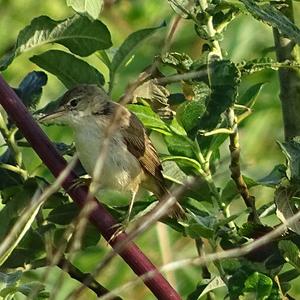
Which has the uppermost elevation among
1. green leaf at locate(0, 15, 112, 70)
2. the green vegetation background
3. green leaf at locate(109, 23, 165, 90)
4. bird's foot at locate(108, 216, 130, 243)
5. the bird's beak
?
green leaf at locate(0, 15, 112, 70)

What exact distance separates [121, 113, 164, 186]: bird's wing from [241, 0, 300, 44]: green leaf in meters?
0.56

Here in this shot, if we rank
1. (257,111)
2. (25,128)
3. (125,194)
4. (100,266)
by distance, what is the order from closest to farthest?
(100,266)
(25,128)
(125,194)
(257,111)

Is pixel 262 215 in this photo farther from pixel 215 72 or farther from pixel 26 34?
pixel 26 34

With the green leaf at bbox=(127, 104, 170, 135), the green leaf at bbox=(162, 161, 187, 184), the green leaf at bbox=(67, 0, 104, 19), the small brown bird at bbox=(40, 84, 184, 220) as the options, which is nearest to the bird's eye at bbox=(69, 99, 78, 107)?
the small brown bird at bbox=(40, 84, 184, 220)

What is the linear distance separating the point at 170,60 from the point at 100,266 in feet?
2.44

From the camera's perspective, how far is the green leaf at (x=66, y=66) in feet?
7.50

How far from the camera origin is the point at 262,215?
85.1 inches

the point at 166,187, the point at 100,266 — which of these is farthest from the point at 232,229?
the point at 100,266

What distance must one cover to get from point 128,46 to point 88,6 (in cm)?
30

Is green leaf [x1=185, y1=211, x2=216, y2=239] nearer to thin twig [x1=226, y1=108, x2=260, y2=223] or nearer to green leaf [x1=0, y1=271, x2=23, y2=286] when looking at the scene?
thin twig [x1=226, y1=108, x2=260, y2=223]

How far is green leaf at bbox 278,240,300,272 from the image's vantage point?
197cm

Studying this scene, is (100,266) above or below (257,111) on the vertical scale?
above

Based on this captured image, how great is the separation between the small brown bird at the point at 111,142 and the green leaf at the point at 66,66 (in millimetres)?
94

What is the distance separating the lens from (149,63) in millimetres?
3738
